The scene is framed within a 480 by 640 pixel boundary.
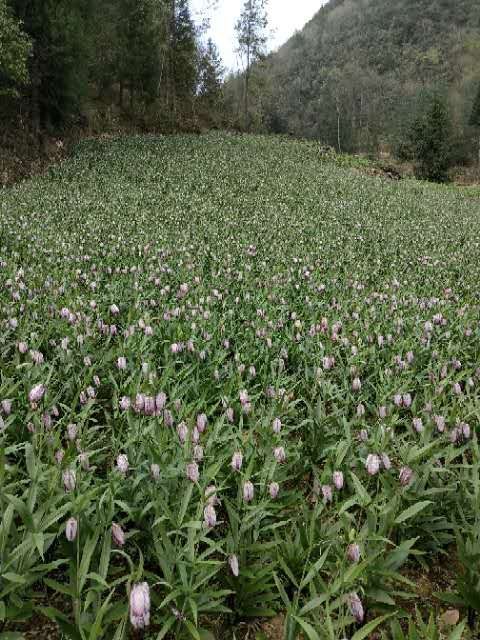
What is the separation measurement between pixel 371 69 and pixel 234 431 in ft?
390

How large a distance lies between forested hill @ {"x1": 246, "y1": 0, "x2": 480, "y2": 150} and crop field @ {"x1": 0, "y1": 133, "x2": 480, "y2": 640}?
45460mm

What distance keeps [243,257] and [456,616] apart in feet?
22.3

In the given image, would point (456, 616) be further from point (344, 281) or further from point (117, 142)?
point (117, 142)

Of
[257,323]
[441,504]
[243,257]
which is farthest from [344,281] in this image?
[441,504]

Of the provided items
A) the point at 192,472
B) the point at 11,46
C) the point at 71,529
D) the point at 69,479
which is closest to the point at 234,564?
the point at 192,472

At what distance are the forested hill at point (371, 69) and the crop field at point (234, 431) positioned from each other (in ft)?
149

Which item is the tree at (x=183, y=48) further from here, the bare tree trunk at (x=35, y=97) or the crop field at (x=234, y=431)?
the crop field at (x=234, y=431)

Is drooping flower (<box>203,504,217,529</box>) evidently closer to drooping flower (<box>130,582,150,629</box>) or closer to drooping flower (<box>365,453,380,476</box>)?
drooping flower (<box>130,582,150,629</box>)

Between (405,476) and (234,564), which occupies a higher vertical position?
(405,476)

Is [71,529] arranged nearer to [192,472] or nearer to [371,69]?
[192,472]

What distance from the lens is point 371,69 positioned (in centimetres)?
10388

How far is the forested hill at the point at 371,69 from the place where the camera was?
63.2 metres

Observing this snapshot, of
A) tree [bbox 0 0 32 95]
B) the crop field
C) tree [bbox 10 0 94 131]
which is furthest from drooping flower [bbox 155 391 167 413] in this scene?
tree [bbox 10 0 94 131]

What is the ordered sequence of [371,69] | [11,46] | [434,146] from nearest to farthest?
1. [11,46]
2. [434,146]
3. [371,69]
